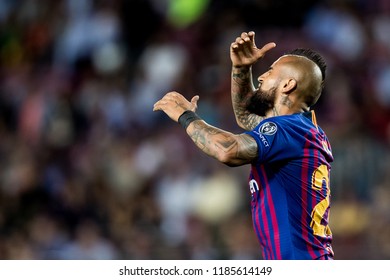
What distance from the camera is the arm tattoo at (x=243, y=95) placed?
5.45 meters

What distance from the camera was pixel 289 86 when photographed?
4.87 meters

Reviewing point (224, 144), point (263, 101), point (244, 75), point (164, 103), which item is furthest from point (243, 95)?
point (224, 144)

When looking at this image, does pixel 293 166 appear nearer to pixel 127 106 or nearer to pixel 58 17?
pixel 127 106

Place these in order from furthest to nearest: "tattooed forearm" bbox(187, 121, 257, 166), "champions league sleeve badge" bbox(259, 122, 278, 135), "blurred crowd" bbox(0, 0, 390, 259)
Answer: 1. "blurred crowd" bbox(0, 0, 390, 259)
2. "champions league sleeve badge" bbox(259, 122, 278, 135)
3. "tattooed forearm" bbox(187, 121, 257, 166)

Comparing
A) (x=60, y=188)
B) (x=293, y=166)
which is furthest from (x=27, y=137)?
(x=293, y=166)

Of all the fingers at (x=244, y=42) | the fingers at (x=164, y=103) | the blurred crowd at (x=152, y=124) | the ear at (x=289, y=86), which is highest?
the blurred crowd at (x=152, y=124)

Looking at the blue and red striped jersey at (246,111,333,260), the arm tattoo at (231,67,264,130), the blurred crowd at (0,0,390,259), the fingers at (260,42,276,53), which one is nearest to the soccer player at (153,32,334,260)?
the blue and red striped jersey at (246,111,333,260)

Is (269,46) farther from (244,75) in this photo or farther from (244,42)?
(244,75)

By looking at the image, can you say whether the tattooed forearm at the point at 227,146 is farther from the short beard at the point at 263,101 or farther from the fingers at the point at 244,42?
the fingers at the point at 244,42

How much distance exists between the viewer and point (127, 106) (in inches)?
402

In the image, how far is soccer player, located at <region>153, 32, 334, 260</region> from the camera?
4512 mm

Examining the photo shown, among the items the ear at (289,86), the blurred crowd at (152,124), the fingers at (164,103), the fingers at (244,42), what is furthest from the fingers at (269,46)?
the blurred crowd at (152,124)

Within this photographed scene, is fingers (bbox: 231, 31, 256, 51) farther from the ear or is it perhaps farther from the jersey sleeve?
the jersey sleeve

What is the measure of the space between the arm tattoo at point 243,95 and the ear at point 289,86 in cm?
55
